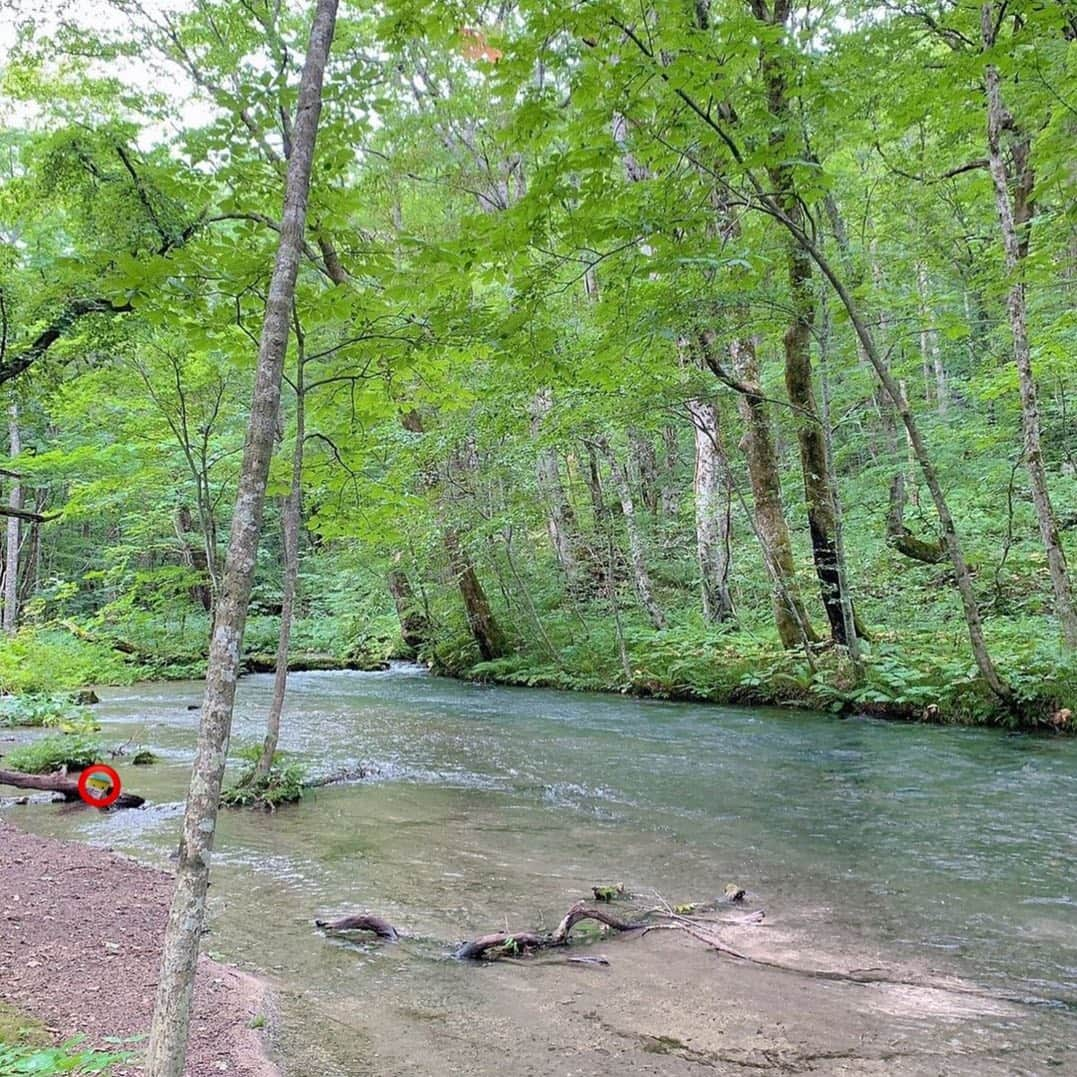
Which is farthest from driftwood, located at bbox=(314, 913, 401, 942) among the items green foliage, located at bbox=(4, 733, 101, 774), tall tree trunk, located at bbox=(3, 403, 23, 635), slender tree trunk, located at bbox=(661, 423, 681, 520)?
slender tree trunk, located at bbox=(661, 423, 681, 520)

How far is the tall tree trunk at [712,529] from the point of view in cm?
1581

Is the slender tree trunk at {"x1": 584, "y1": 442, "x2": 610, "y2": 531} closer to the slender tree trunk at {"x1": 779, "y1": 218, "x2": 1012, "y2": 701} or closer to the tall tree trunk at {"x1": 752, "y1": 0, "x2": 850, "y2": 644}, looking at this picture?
the tall tree trunk at {"x1": 752, "y1": 0, "x2": 850, "y2": 644}

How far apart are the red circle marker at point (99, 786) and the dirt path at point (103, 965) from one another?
6.78 feet

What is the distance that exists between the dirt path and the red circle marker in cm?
207

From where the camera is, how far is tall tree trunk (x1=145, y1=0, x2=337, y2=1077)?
2.19 meters

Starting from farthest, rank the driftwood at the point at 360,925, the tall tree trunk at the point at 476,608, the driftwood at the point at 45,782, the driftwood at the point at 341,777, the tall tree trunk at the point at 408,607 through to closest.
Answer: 1. the tall tree trunk at the point at 408,607
2. the tall tree trunk at the point at 476,608
3. the driftwood at the point at 341,777
4. the driftwood at the point at 45,782
5. the driftwood at the point at 360,925

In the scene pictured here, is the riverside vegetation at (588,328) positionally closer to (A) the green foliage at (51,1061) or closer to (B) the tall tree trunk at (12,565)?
(B) the tall tree trunk at (12,565)

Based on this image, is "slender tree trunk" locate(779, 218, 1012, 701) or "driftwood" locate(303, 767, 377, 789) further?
"slender tree trunk" locate(779, 218, 1012, 701)

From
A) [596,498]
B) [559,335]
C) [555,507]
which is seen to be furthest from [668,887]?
[555,507]

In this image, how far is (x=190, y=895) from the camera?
2230 mm

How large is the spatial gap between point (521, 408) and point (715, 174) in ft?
24.6

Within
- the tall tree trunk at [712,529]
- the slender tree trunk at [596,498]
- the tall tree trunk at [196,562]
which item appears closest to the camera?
the tall tree trunk at [712,529]

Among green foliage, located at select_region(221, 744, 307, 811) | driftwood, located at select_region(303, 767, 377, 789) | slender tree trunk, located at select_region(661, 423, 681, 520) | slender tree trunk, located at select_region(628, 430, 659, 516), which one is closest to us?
green foliage, located at select_region(221, 744, 307, 811)

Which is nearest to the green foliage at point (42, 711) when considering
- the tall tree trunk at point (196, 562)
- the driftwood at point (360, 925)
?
the driftwood at point (360, 925)
